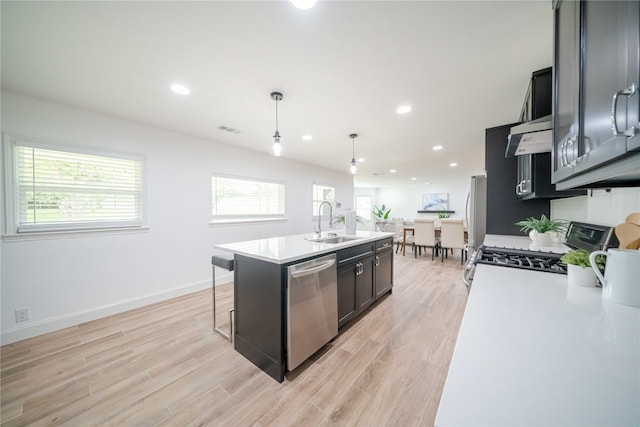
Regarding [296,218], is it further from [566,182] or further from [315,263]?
[566,182]

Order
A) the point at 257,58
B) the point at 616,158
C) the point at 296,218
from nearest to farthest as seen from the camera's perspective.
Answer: the point at 616,158 < the point at 257,58 < the point at 296,218

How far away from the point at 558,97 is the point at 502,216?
7.41 feet

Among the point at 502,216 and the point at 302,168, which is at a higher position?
the point at 302,168

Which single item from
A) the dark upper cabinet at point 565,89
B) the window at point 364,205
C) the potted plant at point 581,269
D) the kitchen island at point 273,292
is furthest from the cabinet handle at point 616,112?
the window at point 364,205

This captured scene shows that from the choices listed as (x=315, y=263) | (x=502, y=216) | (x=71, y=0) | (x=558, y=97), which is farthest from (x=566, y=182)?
(x=71, y=0)

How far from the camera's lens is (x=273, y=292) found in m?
1.69

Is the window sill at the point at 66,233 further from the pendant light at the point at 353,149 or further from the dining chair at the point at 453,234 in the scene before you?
the dining chair at the point at 453,234

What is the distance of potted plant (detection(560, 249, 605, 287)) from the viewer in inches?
39.4

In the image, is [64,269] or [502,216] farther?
[502,216]

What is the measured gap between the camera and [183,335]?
89.9 inches

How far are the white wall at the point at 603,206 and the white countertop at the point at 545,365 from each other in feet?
2.83

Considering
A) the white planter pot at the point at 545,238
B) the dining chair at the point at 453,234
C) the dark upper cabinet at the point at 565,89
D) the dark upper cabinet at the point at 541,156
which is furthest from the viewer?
the dining chair at the point at 453,234

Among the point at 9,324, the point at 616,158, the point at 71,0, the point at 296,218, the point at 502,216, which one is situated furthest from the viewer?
the point at 296,218

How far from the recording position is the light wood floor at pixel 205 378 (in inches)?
55.7
